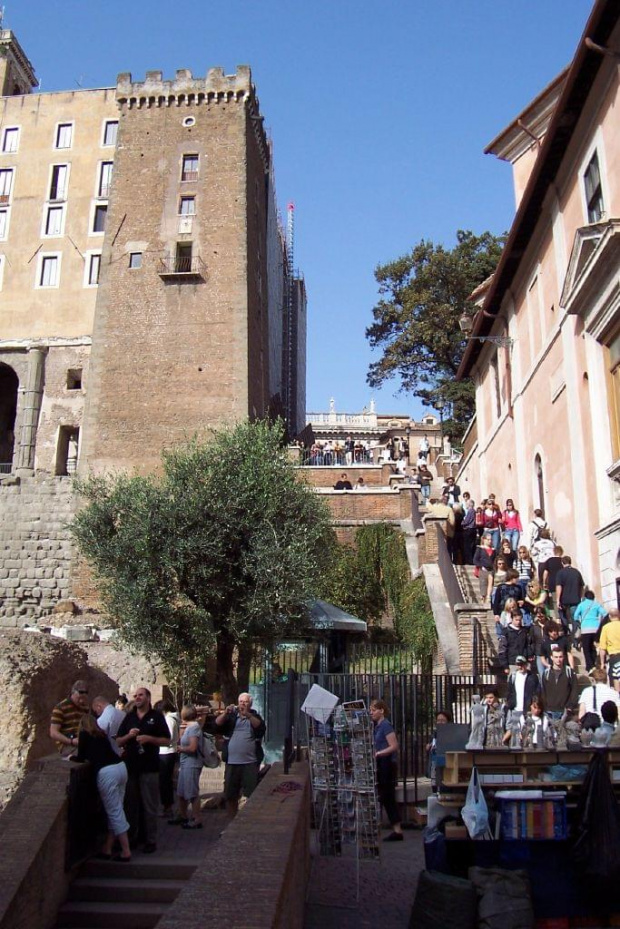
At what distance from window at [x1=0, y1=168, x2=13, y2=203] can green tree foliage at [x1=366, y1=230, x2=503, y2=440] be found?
16918 millimetres

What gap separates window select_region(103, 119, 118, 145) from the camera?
38781 mm

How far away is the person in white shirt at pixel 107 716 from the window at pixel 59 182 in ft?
110

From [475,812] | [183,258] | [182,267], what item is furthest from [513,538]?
[183,258]

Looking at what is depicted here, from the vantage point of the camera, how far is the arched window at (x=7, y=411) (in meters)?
39.5

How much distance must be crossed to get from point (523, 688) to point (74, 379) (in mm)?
28405

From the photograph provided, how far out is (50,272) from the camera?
37406mm

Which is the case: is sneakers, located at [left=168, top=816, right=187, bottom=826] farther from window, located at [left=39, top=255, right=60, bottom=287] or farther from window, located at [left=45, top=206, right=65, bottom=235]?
window, located at [left=45, top=206, right=65, bottom=235]

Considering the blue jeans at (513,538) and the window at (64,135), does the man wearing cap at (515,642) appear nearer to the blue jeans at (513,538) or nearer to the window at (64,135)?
the blue jeans at (513,538)

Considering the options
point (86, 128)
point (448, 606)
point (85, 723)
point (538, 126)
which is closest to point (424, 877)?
point (85, 723)

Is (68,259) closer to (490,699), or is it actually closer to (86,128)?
(86,128)

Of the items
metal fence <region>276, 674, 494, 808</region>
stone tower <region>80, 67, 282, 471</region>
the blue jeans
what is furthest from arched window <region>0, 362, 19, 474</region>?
metal fence <region>276, 674, 494, 808</region>

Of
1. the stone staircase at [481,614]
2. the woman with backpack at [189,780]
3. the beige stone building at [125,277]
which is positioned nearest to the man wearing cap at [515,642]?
the stone staircase at [481,614]

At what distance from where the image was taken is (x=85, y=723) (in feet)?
26.2

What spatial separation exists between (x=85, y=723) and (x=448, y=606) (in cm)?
1278
